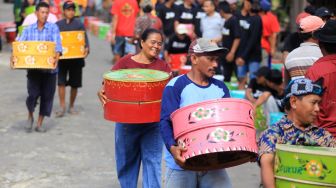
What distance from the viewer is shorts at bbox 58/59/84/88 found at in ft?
36.3

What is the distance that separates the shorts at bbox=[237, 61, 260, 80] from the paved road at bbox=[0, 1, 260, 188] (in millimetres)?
2368

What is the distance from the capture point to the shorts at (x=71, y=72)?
11.1 meters

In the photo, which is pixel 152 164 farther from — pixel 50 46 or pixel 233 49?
pixel 233 49

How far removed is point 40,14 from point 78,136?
1.69 m

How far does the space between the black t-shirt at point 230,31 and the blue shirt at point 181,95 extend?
6930 millimetres

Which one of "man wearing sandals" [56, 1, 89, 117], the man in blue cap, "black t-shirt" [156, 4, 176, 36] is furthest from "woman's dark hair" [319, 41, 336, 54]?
"black t-shirt" [156, 4, 176, 36]

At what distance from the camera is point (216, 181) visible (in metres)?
5.05

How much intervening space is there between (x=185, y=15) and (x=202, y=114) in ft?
32.2

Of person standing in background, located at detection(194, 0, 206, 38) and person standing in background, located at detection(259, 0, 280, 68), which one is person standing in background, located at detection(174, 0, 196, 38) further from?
person standing in background, located at detection(259, 0, 280, 68)

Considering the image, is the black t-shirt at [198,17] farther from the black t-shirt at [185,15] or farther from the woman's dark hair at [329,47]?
the woman's dark hair at [329,47]

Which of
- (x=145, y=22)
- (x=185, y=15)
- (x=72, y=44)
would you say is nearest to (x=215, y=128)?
(x=72, y=44)

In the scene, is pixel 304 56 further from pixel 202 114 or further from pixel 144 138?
pixel 202 114

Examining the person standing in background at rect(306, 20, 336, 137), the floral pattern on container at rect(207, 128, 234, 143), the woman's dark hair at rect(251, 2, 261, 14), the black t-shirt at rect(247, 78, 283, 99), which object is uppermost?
the person standing in background at rect(306, 20, 336, 137)

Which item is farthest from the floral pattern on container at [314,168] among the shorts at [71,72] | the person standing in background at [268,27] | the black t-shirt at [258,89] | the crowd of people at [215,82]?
the person standing in background at [268,27]
